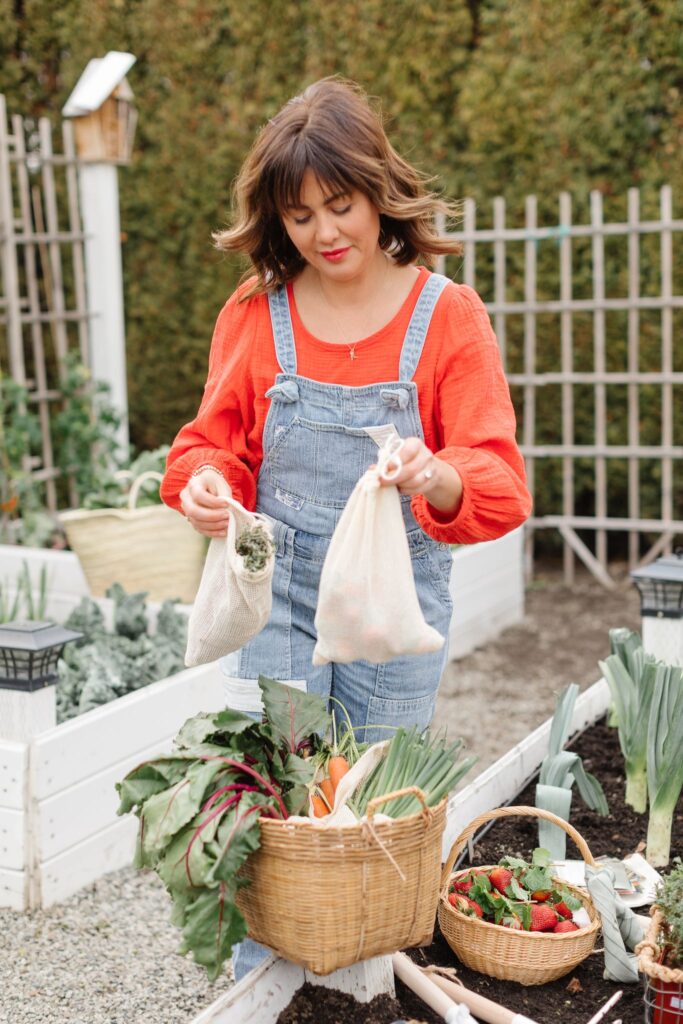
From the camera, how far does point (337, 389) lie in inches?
76.9

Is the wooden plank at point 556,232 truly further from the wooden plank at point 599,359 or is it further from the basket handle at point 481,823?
the basket handle at point 481,823

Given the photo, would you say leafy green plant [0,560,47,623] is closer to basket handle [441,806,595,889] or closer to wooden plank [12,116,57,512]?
wooden plank [12,116,57,512]

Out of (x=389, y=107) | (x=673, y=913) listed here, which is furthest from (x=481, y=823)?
(x=389, y=107)

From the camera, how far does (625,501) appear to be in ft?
21.8

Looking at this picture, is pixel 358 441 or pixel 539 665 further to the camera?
pixel 539 665

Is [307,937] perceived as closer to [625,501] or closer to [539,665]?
[539,665]

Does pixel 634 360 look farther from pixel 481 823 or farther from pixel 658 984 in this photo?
pixel 658 984

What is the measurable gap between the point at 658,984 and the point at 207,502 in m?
1.06

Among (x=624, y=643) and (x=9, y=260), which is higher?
(x=9, y=260)

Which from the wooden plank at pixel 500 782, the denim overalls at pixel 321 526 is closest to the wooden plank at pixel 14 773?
the denim overalls at pixel 321 526

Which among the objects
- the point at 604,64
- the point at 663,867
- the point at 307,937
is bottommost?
the point at 663,867

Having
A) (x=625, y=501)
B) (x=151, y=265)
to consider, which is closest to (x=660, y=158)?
(x=625, y=501)

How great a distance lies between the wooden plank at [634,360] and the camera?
5.86 m

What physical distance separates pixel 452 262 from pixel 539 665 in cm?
268
